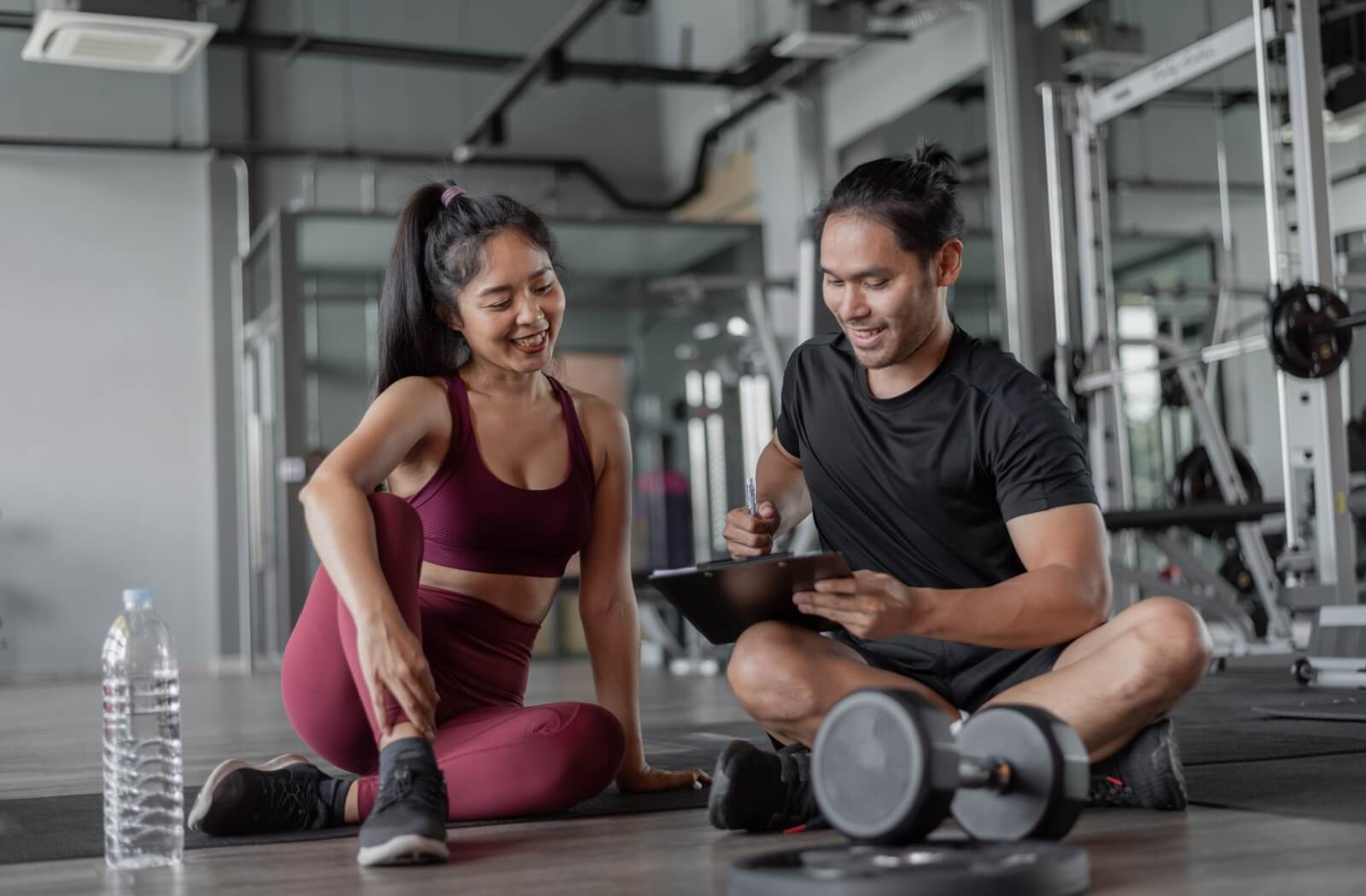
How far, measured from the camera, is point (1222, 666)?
17.0ft

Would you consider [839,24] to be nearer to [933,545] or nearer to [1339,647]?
[1339,647]

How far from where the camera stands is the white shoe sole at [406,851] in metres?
1.65

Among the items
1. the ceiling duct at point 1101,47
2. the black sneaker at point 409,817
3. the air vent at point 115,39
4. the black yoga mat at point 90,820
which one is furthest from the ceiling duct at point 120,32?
the black sneaker at point 409,817

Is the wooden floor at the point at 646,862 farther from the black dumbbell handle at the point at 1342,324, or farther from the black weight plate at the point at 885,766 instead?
the black dumbbell handle at the point at 1342,324

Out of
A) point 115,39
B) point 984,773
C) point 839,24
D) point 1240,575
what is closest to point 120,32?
point 115,39

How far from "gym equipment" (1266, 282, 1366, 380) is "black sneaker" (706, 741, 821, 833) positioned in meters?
2.88

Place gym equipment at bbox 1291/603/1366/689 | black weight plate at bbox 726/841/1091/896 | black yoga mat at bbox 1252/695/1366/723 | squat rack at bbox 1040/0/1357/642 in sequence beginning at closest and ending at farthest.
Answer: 1. black weight plate at bbox 726/841/1091/896
2. black yoga mat at bbox 1252/695/1366/723
3. gym equipment at bbox 1291/603/1366/689
4. squat rack at bbox 1040/0/1357/642

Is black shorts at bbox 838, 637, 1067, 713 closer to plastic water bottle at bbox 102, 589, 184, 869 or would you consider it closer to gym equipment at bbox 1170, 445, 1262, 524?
plastic water bottle at bbox 102, 589, 184, 869

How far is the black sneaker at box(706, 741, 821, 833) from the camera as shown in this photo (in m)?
1.83

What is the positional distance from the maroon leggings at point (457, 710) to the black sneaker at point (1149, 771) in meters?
0.66

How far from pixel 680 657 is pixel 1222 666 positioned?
267 cm

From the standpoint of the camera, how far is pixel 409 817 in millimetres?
1676

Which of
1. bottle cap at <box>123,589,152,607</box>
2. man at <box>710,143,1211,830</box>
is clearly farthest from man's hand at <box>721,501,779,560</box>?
bottle cap at <box>123,589,152,607</box>

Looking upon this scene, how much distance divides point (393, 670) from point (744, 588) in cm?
43
